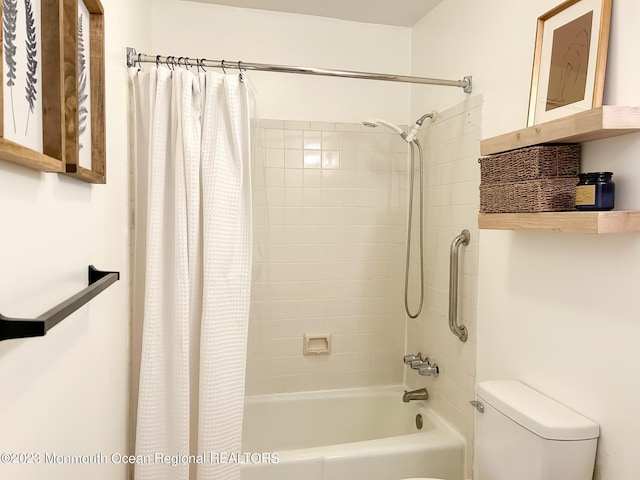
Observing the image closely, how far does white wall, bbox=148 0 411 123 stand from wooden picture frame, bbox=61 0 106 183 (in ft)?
4.44

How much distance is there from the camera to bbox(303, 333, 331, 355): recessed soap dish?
2445 millimetres

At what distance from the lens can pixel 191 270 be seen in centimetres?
150

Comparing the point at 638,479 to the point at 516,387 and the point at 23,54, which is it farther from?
the point at 23,54

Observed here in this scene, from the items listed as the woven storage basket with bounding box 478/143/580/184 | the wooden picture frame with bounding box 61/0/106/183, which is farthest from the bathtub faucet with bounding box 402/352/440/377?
the wooden picture frame with bounding box 61/0/106/183

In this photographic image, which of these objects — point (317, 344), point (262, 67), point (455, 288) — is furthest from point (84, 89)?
point (317, 344)

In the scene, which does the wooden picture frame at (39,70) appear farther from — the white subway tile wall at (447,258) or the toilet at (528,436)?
the white subway tile wall at (447,258)

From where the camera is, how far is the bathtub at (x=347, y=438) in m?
1.74

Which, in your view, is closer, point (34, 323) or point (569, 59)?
point (34, 323)

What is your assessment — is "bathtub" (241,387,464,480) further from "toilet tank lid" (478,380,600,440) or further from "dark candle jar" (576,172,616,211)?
"dark candle jar" (576,172,616,211)

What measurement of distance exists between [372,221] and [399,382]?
3.35 feet

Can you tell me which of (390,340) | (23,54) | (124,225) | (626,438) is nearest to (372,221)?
(390,340)

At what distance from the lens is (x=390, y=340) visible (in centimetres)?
257

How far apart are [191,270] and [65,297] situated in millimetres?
733

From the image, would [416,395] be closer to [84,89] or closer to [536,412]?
[536,412]
